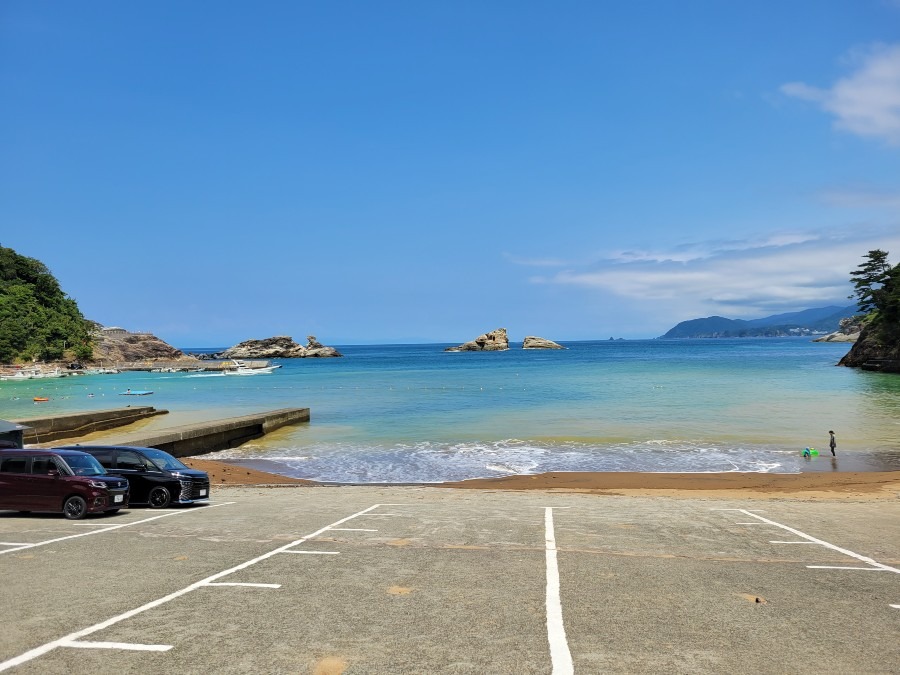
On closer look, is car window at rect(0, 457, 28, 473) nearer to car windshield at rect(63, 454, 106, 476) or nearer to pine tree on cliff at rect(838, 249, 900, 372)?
car windshield at rect(63, 454, 106, 476)

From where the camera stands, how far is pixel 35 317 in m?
123

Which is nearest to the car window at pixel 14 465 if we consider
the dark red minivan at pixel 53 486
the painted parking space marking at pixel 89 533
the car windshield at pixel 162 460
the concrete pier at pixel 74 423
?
the dark red minivan at pixel 53 486

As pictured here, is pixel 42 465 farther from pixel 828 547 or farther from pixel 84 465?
pixel 828 547

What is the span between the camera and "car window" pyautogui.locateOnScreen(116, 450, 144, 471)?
17781 millimetres

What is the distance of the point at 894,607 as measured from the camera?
26.3 ft

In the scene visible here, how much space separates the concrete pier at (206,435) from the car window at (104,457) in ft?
31.3

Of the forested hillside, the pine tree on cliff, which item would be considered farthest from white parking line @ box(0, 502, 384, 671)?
the forested hillside

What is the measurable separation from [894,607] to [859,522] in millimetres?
7699

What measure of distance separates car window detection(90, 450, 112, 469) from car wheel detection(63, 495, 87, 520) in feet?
9.43

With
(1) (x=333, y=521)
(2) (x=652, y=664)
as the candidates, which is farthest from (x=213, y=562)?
(2) (x=652, y=664)

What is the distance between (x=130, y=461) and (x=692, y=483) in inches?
775

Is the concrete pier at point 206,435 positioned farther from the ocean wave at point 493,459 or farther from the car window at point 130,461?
the car window at point 130,461

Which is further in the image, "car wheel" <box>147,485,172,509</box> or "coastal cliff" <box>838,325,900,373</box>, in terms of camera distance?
"coastal cliff" <box>838,325,900,373</box>

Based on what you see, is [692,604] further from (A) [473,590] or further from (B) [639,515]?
(B) [639,515]
